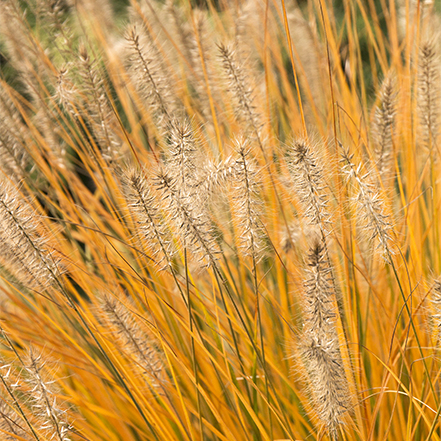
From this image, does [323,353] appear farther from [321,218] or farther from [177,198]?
[177,198]

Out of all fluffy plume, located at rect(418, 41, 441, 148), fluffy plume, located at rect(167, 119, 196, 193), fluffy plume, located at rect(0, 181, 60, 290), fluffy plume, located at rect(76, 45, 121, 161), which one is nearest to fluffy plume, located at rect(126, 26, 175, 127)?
fluffy plume, located at rect(76, 45, 121, 161)

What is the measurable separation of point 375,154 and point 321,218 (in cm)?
63

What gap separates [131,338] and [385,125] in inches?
36.4

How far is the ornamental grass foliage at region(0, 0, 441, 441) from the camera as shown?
3.08 ft

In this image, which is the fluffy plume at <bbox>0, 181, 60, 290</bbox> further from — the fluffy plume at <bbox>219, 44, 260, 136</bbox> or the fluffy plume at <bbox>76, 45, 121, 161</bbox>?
the fluffy plume at <bbox>219, 44, 260, 136</bbox>

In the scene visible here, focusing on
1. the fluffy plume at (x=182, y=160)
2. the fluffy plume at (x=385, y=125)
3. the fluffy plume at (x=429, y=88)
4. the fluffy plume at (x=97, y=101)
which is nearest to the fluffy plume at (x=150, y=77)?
the fluffy plume at (x=97, y=101)

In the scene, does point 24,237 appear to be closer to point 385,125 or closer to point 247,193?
point 247,193

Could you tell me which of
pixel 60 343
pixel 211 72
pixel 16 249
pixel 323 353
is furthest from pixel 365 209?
pixel 60 343

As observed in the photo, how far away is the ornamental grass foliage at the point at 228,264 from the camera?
0.94 meters

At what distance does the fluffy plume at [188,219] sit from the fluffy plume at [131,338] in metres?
0.31

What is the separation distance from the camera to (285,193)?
1.42 m

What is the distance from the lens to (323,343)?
869 millimetres

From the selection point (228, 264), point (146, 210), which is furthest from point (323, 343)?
point (228, 264)

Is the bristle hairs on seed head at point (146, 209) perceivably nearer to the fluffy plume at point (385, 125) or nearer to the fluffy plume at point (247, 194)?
the fluffy plume at point (247, 194)
